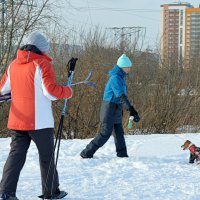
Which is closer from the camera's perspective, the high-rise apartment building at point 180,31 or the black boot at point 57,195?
the black boot at point 57,195

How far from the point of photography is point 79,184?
195 inches

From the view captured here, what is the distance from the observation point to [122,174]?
216 inches

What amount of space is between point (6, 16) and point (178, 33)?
93.2 feet

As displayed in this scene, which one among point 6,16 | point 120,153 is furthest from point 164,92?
point 120,153

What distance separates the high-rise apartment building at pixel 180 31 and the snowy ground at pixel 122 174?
8054 mm

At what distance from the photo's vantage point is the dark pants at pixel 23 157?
4105 millimetres

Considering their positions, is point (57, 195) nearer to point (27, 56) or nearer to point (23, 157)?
point (23, 157)

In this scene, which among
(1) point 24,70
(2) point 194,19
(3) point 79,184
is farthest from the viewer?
(2) point 194,19

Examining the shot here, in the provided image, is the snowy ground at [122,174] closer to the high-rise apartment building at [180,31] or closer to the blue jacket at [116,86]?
the blue jacket at [116,86]

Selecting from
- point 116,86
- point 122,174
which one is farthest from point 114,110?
point 122,174

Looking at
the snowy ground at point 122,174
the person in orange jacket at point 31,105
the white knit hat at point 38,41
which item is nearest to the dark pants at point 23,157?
the person in orange jacket at point 31,105

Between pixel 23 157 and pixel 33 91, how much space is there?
2.15ft

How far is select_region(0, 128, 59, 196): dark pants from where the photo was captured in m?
4.11

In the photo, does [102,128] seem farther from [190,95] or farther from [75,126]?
[190,95]
